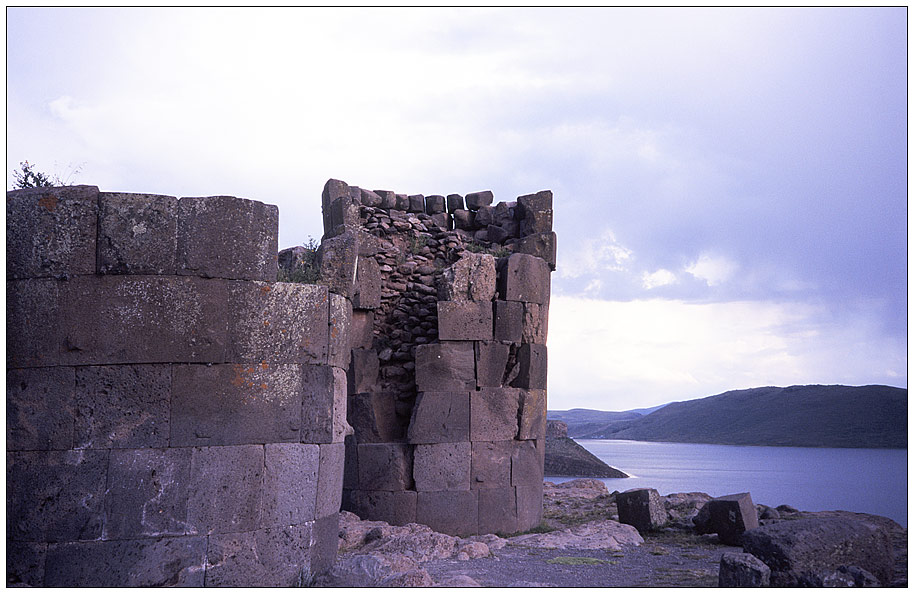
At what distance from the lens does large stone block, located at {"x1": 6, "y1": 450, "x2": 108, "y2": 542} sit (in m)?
5.46

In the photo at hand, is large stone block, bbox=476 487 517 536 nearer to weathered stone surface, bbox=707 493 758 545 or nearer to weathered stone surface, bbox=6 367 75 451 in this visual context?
weathered stone surface, bbox=707 493 758 545

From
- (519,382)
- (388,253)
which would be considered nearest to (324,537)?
(519,382)

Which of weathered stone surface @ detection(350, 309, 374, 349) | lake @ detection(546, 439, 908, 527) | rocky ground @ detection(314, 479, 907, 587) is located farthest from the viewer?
lake @ detection(546, 439, 908, 527)

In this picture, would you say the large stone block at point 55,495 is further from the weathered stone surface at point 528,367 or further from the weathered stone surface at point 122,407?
the weathered stone surface at point 528,367

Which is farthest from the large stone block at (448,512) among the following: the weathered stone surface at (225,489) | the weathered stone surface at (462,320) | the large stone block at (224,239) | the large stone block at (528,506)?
the large stone block at (224,239)

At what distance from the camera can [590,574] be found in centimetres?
775

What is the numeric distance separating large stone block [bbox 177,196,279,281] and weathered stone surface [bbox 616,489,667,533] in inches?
265

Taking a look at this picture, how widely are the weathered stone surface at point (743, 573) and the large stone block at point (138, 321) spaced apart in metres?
4.41

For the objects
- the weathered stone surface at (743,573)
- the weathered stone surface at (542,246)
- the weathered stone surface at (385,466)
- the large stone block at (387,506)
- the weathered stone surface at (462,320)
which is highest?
the weathered stone surface at (542,246)

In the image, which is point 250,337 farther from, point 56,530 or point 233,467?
point 56,530

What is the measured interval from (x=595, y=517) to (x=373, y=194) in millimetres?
5903

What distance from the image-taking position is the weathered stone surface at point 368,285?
11203 mm

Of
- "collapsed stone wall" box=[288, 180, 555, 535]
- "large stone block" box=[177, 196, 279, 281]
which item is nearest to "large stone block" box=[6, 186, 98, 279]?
"large stone block" box=[177, 196, 279, 281]

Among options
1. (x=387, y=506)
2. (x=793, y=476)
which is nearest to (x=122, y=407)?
(x=387, y=506)
